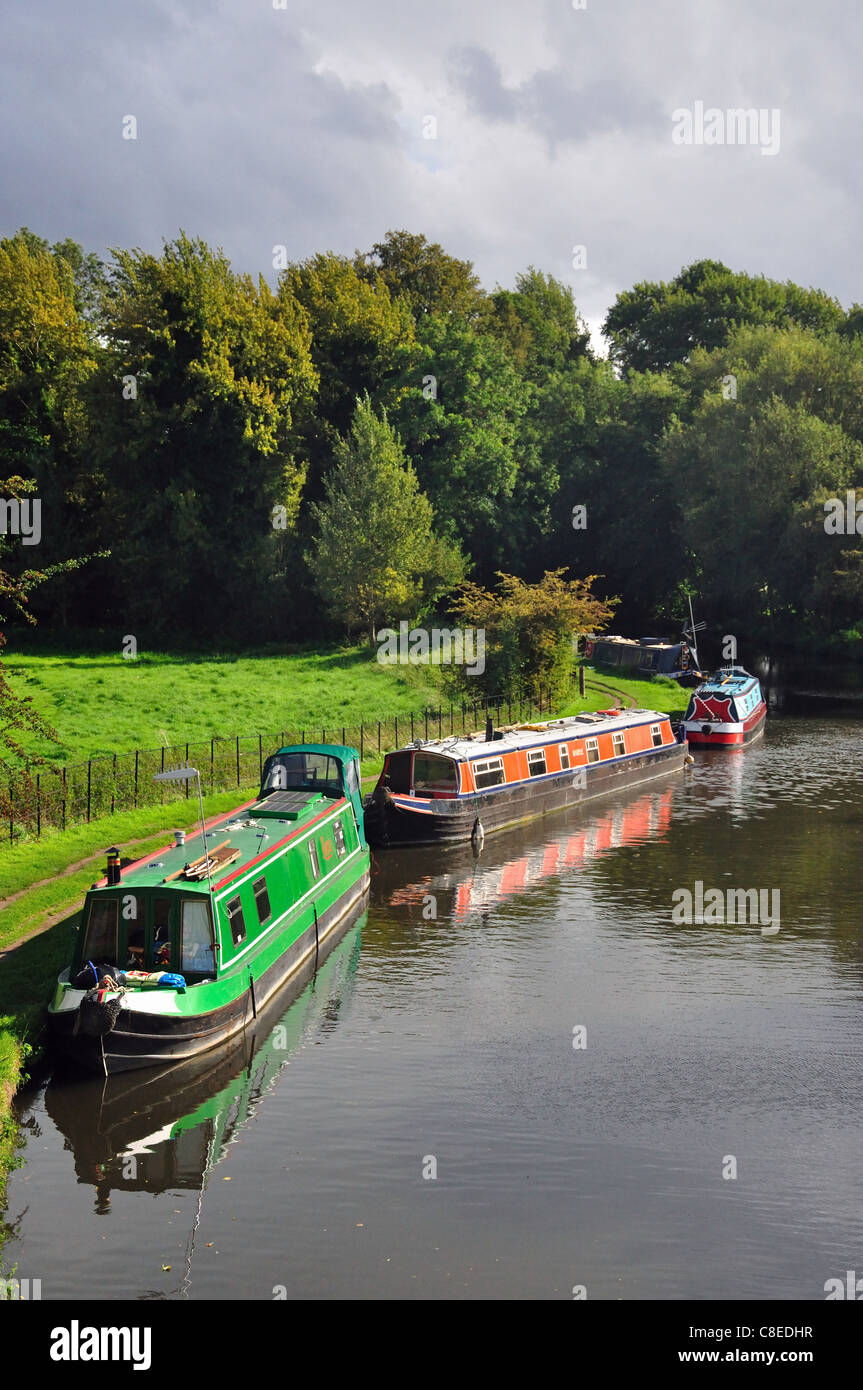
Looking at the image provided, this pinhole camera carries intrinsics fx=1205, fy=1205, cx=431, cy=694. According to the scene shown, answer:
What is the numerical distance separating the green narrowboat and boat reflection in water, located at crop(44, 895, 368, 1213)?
1.02 feet

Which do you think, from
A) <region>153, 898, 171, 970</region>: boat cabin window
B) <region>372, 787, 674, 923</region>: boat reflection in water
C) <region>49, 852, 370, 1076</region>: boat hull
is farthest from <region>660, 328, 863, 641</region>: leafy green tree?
<region>153, 898, 171, 970</region>: boat cabin window

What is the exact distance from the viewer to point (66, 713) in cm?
4416

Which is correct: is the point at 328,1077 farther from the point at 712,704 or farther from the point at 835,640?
the point at 835,640

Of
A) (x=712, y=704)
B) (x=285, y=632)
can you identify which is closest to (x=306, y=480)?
(x=285, y=632)

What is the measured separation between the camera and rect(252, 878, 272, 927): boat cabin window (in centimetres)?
2228

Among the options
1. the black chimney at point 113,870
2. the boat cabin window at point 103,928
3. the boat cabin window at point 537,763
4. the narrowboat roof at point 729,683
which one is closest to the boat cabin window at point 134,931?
the boat cabin window at point 103,928

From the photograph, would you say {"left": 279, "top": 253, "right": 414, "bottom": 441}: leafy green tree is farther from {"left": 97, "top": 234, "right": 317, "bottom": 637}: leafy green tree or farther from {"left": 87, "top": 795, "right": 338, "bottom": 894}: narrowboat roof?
{"left": 87, "top": 795, "right": 338, "bottom": 894}: narrowboat roof

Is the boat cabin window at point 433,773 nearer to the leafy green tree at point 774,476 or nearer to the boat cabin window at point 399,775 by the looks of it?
the boat cabin window at point 399,775

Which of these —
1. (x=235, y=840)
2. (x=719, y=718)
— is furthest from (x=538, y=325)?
(x=235, y=840)

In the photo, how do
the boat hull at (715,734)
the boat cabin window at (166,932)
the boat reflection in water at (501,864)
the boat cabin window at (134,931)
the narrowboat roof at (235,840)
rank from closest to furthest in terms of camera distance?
1. the boat cabin window at (134,931)
2. the boat cabin window at (166,932)
3. the narrowboat roof at (235,840)
4. the boat reflection in water at (501,864)
5. the boat hull at (715,734)

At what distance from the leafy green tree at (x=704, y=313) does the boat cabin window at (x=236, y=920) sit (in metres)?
96.7

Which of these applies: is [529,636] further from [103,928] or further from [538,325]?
[538,325]

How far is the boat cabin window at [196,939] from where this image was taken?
2000 cm
